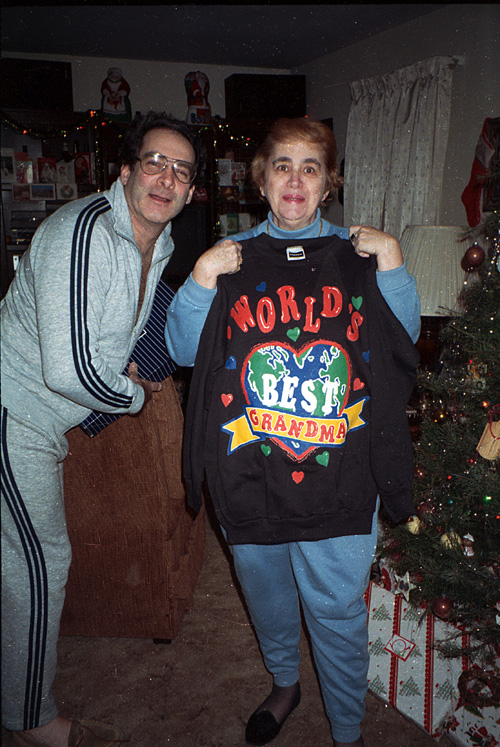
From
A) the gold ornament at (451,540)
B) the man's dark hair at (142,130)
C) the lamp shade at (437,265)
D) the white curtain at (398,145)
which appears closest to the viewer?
the man's dark hair at (142,130)

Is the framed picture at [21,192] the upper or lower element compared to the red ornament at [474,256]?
upper

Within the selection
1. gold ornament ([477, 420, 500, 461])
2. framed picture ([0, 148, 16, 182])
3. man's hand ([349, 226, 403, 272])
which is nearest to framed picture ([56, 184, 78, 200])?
framed picture ([0, 148, 16, 182])

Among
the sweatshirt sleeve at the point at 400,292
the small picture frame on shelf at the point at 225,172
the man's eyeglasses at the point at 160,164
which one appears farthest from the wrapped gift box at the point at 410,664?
the small picture frame on shelf at the point at 225,172

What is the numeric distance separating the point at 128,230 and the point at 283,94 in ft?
11.1

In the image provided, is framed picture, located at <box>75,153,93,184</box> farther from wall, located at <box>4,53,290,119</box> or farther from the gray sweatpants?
the gray sweatpants

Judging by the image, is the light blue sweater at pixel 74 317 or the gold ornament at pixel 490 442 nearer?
the light blue sweater at pixel 74 317

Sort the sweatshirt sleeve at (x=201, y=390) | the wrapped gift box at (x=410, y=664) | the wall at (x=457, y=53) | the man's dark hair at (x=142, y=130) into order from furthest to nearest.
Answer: the wall at (x=457, y=53)
the wrapped gift box at (x=410, y=664)
the man's dark hair at (x=142, y=130)
the sweatshirt sleeve at (x=201, y=390)

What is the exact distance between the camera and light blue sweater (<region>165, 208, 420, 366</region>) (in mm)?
1103

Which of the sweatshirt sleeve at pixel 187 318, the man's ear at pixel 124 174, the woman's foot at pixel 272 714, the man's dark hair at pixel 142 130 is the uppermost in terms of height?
the man's dark hair at pixel 142 130

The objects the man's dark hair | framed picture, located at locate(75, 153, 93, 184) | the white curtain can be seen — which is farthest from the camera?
framed picture, located at locate(75, 153, 93, 184)

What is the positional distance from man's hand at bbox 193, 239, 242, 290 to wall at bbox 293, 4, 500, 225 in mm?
2235

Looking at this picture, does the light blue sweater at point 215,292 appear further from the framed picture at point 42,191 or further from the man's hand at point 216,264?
the framed picture at point 42,191

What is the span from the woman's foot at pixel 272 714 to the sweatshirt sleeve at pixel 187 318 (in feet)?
3.12

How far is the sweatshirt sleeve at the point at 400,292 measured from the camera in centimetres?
109
